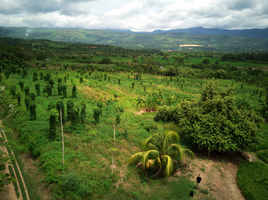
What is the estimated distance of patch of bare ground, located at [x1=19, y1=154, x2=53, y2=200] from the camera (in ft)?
33.6

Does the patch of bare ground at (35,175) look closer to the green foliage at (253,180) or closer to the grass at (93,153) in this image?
the grass at (93,153)

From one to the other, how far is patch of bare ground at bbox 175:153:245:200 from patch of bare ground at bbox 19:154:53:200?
9.57 meters

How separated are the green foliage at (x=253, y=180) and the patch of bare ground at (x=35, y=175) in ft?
44.3

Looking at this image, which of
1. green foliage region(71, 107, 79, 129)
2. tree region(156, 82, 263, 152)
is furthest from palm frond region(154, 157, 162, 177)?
green foliage region(71, 107, 79, 129)

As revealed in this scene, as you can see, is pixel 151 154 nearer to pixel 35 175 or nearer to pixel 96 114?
pixel 35 175

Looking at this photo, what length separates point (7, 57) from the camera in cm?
5203

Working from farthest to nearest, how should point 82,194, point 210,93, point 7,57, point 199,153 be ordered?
point 7,57, point 210,93, point 199,153, point 82,194

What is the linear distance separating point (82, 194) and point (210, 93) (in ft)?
59.3

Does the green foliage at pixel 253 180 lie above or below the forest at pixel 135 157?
below

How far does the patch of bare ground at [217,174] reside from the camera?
437 inches

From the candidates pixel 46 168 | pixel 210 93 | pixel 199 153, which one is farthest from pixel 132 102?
pixel 46 168

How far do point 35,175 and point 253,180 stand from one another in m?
16.6

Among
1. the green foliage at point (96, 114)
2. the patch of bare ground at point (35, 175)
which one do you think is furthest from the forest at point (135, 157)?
the green foliage at point (96, 114)

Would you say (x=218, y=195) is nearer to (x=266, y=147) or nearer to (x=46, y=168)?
(x=266, y=147)
